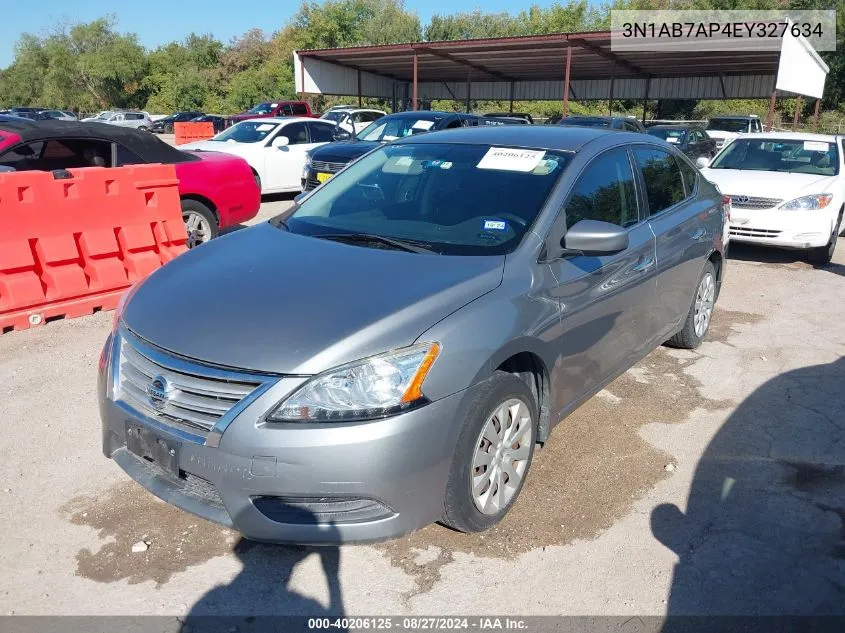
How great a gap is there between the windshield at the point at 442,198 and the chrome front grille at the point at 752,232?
19.3ft

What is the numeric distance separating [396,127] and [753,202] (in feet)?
23.2

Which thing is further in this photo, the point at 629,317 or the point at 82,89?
the point at 82,89

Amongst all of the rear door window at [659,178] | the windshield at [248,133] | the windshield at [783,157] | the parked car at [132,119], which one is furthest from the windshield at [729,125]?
the parked car at [132,119]

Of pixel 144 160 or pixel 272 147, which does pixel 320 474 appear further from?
pixel 272 147

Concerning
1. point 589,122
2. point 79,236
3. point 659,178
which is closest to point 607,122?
point 589,122

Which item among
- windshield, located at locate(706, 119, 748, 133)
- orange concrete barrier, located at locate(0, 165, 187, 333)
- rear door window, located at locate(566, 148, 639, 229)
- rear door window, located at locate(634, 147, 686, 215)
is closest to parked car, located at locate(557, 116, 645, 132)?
windshield, located at locate(706, 119, 748, 133)

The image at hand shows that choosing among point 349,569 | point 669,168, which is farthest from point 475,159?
point 349,569

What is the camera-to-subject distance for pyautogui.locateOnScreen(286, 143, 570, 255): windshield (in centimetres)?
353

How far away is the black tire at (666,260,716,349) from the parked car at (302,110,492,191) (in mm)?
6674

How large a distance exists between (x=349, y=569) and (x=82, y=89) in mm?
77545

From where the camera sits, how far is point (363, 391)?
8.61 feet

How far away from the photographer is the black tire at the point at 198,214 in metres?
7.80

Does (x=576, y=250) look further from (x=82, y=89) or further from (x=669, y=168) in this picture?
(x=82, y=89)

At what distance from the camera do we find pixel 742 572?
2973mm
